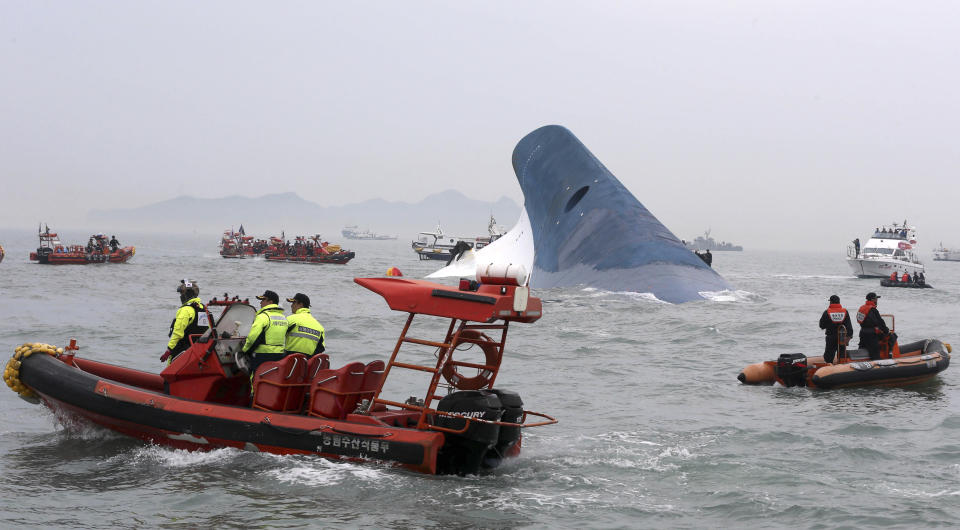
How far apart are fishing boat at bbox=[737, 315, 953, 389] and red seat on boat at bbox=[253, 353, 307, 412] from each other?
944 cm

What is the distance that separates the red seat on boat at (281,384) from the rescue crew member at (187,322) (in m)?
1.30

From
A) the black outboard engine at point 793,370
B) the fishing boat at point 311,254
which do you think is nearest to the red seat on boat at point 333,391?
the black outboard engine at point 793,370

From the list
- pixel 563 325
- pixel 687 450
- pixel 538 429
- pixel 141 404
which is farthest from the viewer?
pixel 563 325

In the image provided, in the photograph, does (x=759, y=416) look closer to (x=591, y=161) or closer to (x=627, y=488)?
(x=627, y=488)

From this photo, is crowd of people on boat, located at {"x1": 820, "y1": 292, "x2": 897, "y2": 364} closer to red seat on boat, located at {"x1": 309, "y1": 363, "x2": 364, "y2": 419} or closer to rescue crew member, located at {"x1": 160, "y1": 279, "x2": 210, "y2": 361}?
red seat on boat, located at {"x1": 309, "y1": 363, "x2": 364, "y2": 419}

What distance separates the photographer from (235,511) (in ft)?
27.4

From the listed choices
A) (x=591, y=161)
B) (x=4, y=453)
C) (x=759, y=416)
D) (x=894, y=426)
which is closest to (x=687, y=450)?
(x=759, y=416)

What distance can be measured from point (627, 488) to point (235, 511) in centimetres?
397

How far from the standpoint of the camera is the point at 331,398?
9.55m

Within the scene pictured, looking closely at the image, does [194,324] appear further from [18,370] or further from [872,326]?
[872,326]

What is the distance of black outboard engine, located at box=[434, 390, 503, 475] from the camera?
8.99 metres

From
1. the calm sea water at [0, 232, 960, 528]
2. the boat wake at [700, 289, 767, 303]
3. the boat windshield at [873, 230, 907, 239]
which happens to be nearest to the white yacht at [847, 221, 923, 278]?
the boat windshield at [873, 230, 907, 239]

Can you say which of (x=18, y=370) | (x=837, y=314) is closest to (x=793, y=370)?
(x=837, y=314)

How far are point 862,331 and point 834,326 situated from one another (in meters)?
0.84
